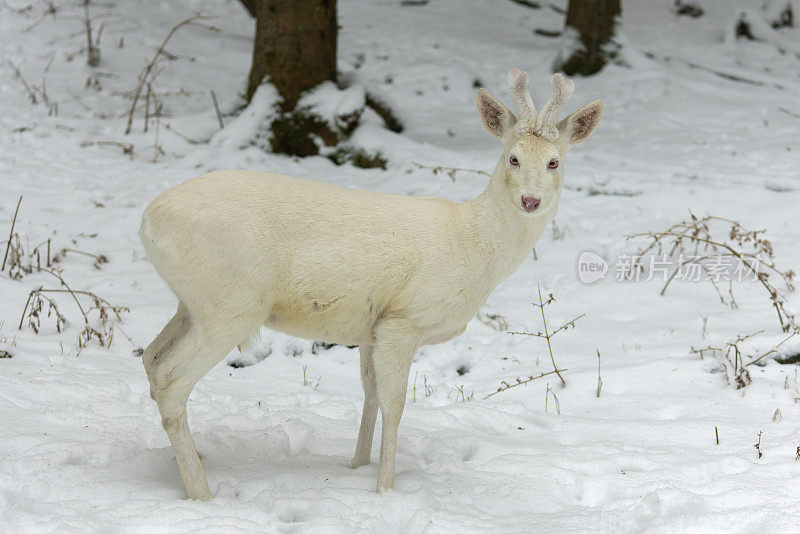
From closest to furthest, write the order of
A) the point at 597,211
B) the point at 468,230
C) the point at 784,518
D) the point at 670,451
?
the point at 784,518, the point at 468,230, the point at 670,451, the point at 597,211

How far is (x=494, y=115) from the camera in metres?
3.64

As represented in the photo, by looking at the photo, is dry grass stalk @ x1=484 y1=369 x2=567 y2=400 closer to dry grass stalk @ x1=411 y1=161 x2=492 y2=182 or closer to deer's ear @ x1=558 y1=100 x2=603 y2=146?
deer's ear @ x1=558 y1=100 x2=603 y2=146

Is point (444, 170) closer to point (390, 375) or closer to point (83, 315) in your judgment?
point (83, 315)

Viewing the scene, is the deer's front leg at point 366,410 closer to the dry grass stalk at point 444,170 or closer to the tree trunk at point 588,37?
the dry grass stalk at point 444,170

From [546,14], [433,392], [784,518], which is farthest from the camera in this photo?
[546,14]

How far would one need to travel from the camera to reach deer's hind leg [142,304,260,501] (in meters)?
3.24

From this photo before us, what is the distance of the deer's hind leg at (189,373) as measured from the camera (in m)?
3.24

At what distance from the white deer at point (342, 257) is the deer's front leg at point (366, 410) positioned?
128 millimetres

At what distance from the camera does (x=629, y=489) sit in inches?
144

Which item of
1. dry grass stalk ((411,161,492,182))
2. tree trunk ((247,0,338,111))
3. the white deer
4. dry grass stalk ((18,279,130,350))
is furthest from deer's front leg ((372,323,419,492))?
tree trunk ((247,0,338,111))

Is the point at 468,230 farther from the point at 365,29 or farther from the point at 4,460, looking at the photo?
the point at 365,29

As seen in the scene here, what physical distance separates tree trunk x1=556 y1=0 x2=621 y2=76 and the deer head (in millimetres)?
7932

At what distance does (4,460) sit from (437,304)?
6.38 ft

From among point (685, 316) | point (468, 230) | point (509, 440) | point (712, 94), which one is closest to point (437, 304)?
point (468, 230)
